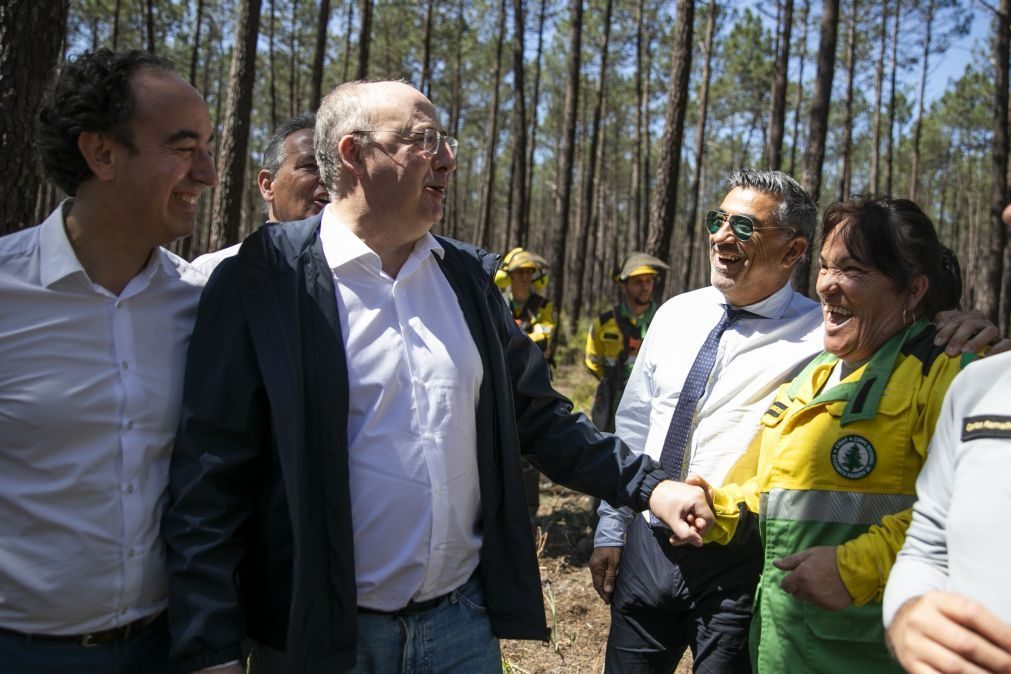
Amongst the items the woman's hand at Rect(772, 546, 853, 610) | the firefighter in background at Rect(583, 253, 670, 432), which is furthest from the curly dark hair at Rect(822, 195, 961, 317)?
the firefighter in background at Rect(583, 253, 670, 432)

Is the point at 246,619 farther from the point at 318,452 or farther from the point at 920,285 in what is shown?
the point at 920,285

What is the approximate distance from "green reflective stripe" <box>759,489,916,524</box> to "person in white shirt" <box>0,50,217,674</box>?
1.60 meters

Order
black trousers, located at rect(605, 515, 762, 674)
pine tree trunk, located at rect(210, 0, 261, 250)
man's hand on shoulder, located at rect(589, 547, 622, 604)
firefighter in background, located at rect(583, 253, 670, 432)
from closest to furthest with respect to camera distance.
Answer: black trousers, located at rect(605, 515, 762, 674)
man's hand on shoulder, located at rect(589, 547, 622, 604)
firefighter in background, located at rect(583, 253, 670, 432)
pine tree trunk, located at rect(210, 0, 261, 250)

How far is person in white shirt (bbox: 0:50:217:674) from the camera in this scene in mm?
1706

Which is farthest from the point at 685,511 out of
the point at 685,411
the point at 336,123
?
the point at 336,123

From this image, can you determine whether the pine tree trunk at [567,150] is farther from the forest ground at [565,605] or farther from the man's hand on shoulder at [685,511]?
the man's hand on shoulder at [685,511]

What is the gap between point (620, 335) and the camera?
739 cm

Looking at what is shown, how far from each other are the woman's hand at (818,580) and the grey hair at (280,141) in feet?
8.53

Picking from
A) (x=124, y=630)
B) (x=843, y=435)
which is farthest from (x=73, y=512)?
(x=843, y=435)

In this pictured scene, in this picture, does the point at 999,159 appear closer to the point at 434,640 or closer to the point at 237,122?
the point at 237,122

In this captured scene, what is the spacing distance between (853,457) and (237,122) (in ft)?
26.1

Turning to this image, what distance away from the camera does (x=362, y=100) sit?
2164 millimetres

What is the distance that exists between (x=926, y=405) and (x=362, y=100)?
1703mm

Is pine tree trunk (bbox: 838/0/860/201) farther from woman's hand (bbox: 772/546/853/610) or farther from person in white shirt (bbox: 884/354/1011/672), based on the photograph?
person in white shirt (bbox: 884/354/1011/672)
